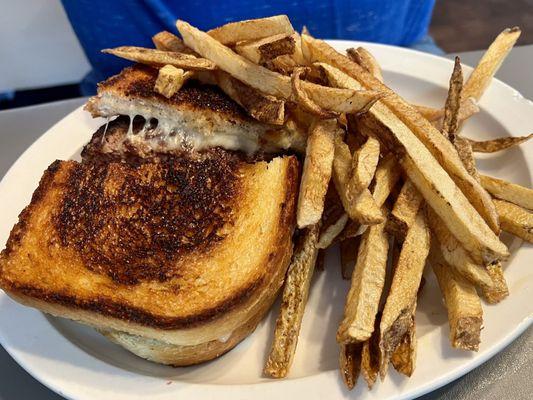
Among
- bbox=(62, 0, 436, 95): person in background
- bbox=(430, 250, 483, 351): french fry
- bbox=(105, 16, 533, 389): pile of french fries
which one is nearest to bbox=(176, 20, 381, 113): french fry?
bbox=(105, 16, 533, 389): pile of french fries

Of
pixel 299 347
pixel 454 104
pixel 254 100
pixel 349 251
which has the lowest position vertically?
pixel 299 347

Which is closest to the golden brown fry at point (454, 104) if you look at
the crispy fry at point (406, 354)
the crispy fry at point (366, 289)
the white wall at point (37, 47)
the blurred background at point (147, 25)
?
the crispy fry at point (366, 289)

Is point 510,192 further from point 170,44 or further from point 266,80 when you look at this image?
point 170,44

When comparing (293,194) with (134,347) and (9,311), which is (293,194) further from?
(9,311)

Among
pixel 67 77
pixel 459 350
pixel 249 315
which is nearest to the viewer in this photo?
pixel 459 350

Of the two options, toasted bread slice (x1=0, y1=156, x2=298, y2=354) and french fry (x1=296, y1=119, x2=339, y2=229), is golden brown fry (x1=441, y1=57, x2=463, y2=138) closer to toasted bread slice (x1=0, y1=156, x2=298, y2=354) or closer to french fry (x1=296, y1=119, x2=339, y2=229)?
french fry (x1=296, y1=119, x2=339, y2=229)

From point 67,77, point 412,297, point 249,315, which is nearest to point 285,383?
point 249,315

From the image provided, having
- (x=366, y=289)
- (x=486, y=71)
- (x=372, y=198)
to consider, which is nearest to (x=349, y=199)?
(x=372, y=198)

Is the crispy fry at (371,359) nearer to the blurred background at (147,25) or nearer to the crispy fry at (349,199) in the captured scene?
the crispy fry at (349,199)
